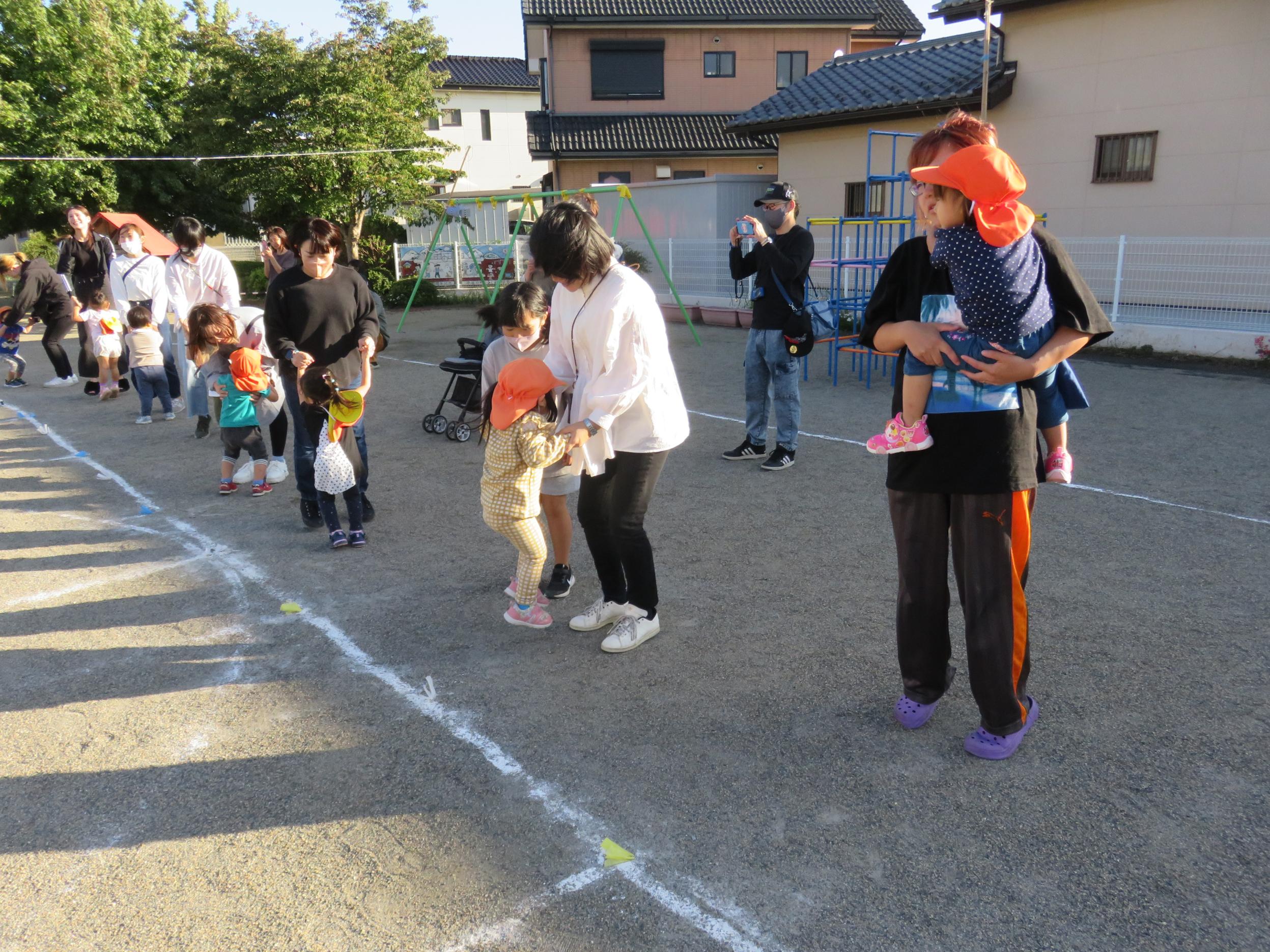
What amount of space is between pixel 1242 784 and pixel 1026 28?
14.3m

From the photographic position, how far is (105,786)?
304cm

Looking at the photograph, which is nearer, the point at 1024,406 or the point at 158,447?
the point at 1024,406

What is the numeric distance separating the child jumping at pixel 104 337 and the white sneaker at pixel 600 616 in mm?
7829

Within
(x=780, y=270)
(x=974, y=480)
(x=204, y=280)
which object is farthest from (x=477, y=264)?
(x=974, y=480)

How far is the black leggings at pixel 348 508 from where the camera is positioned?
525 centimetres

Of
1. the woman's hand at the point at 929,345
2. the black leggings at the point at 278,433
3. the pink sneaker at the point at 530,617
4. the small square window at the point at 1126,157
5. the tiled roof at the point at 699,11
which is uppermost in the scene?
the tiled roof at the point at 699,11

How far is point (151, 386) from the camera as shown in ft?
29.2

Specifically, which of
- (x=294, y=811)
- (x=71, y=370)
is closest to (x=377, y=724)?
(x=294, y=811)

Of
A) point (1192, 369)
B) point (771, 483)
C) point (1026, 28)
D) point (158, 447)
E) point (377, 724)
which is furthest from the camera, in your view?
point (1026, 28)

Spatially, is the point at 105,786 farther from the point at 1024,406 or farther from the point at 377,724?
the point at 1024,406

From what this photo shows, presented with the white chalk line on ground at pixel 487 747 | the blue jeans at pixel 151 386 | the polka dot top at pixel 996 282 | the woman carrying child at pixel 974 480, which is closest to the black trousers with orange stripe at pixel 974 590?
the woman carrying child at pixel 974 480

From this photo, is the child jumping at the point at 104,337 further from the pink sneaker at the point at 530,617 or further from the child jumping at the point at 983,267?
the child jumping at the point at 983,267

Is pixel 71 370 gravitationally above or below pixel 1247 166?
below

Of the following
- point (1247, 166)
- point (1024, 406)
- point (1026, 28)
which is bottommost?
point (1024, 406)
